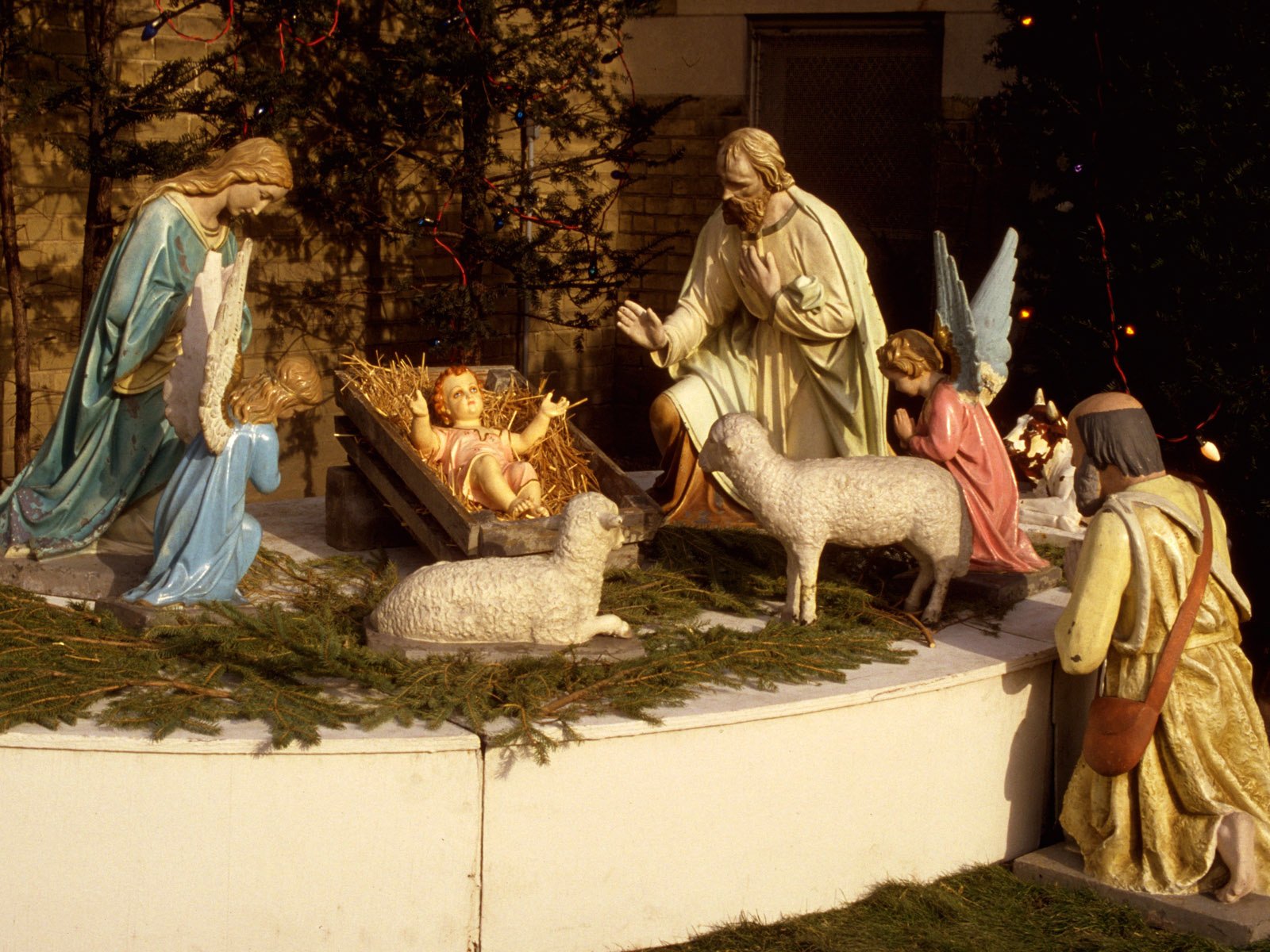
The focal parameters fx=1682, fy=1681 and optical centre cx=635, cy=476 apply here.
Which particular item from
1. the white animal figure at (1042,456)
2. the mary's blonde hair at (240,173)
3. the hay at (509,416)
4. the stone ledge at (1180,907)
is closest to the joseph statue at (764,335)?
the hay at (509,416)

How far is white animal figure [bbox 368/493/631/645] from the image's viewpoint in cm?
449

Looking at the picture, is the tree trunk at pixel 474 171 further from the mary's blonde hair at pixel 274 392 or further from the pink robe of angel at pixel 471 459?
the mary's blonde hair at pixel 274 392

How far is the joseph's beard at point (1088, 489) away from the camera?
4.66 m

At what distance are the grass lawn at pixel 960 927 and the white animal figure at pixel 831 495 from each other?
0.95 m

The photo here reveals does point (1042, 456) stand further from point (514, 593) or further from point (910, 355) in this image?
point (514, 593)

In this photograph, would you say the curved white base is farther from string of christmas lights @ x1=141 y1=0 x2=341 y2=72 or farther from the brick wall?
string of christmas lights @ x1=141 y1=0 x2=341 y2=72

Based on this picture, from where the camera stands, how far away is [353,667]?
4.45 metres

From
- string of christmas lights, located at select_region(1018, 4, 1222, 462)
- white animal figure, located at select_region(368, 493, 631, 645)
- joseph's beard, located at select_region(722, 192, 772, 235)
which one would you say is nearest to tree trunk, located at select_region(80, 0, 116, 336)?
joseph's beard, located at select_region(722, 192, 772, 235)

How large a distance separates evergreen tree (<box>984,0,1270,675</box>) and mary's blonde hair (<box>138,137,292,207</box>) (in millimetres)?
3479

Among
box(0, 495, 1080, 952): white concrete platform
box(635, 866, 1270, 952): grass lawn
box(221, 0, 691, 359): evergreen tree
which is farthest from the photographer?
box(221, 0, 691, 359): evergreen tree

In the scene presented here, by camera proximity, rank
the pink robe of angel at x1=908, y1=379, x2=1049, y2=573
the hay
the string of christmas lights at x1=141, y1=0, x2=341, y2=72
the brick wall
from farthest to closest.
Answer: the brick wall
the string of christmas lights at x1=141, y1=0, x2=341, y2=72
the hay
the pink robe of angel at x1=908, y1=379, x2=1049, y2=573

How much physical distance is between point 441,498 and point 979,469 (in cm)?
168

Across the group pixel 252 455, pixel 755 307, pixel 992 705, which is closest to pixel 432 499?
pixel 252 455

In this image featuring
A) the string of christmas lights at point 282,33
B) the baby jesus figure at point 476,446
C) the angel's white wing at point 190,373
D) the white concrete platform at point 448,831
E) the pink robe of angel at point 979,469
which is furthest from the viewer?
the string of christmas lights at point 282,33
